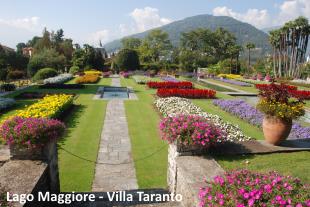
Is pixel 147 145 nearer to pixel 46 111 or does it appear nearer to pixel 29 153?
pixel 46 111

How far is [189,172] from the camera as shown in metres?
5.52

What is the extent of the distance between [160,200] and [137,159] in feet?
8.48

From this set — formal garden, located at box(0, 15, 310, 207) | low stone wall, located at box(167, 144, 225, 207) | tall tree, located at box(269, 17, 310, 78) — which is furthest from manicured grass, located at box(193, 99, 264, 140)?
tall tree, located at box(269, 17, 310, 78)

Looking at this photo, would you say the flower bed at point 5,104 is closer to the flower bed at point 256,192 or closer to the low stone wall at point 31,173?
the low stone wall at point 31,173

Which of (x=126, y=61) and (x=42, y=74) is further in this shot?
(x=126, y=61)

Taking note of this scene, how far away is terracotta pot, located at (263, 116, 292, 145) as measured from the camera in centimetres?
725

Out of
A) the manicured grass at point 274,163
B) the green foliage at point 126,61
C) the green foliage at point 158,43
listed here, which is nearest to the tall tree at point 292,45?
the green foliage at point 126,61

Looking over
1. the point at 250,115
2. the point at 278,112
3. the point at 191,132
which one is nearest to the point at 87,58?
the point at 250,115

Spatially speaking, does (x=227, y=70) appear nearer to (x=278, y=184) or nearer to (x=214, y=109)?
(x=214, y=109)

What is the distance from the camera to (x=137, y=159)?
324 inches

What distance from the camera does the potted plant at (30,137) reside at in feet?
17.9

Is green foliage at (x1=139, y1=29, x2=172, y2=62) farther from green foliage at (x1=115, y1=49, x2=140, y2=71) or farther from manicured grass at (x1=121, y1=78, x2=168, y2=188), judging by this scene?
manicured grass at (x1=121, y1=78, x2=168, y2=188)

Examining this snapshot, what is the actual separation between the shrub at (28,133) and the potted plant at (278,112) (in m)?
4.94

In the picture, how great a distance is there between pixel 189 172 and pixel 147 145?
4038 millimetres
